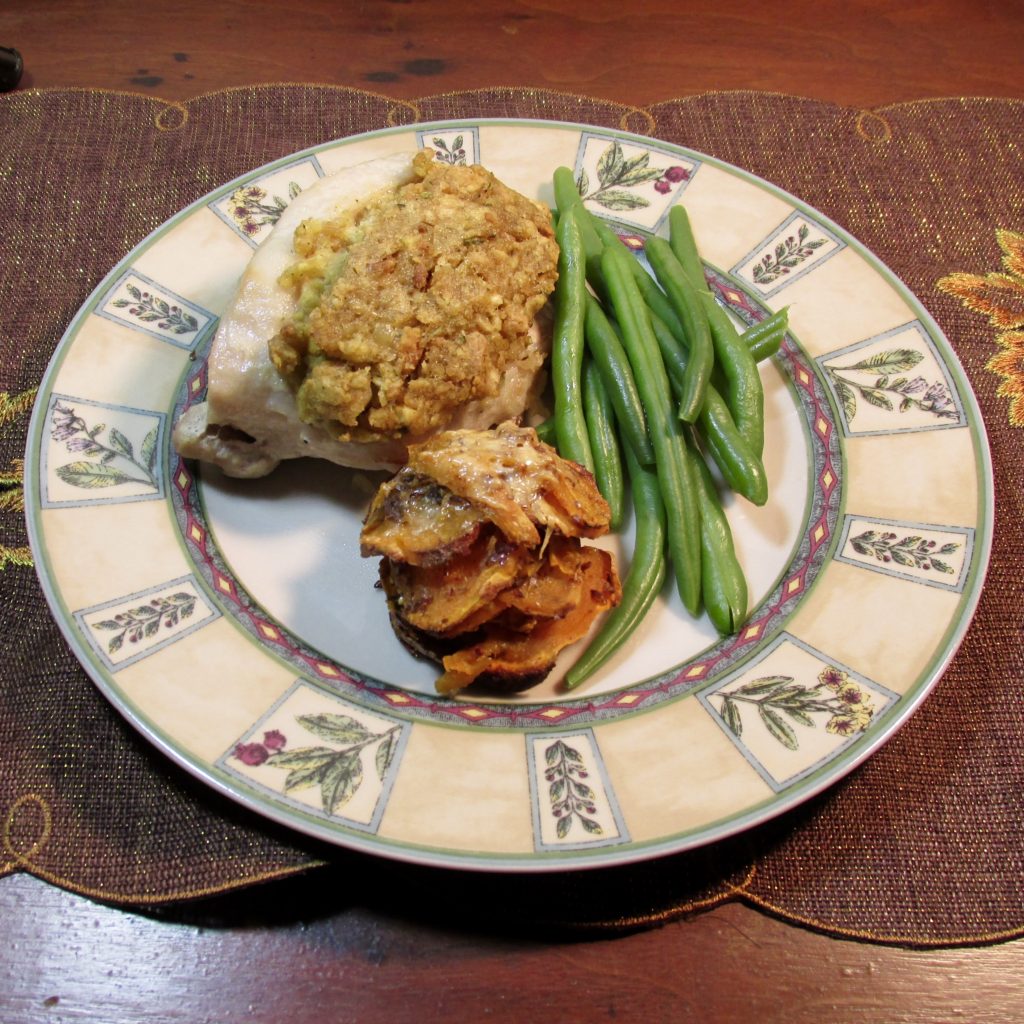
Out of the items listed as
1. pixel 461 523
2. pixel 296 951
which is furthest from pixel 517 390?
pixel 296 951

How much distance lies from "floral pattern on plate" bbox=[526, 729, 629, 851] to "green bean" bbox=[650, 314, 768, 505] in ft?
2.98

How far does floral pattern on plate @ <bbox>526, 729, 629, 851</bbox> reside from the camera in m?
2.19

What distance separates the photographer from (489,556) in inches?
92.2

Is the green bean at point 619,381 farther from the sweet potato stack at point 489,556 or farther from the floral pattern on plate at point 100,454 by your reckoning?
the floral pattern on plate at point 100,454

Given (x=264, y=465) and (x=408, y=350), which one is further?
(x=264, y=465)

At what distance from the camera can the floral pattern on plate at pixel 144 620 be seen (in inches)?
97.1

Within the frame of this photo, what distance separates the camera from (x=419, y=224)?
9.08 ft

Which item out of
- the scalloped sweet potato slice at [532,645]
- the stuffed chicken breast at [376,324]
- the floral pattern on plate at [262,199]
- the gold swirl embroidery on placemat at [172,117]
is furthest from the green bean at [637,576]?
the gold swirl embroidery on placemat at [172,117]

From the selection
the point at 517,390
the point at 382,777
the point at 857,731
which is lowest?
the point at 382,777

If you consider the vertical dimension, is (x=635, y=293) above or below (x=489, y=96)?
below

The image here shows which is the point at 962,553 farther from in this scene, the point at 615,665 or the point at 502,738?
the point at 502,738

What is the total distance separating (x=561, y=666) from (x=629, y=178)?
205 cm

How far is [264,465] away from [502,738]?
1127 millimetres

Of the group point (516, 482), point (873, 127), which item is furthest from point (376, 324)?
point (873, 127)
